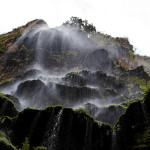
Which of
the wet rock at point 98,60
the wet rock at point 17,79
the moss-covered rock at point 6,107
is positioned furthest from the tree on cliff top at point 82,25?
the moss-covered rock at point 6,107

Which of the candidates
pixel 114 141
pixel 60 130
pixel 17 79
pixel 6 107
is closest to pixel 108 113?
pixel 114 141

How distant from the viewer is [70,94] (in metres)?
28.7

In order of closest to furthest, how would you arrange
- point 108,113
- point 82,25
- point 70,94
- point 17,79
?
point 108,113 < point 70,94 < point 17,79 < point 82,25

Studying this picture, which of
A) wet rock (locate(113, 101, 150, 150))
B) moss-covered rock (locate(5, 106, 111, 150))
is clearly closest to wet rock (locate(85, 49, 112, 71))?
moss-covered rock (locate(5, 106, 111, 150))

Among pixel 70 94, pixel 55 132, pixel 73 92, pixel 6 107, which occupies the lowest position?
pixel 55 132

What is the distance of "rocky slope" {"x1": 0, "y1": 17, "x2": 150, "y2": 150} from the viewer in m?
15.5

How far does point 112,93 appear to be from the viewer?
3177 cm

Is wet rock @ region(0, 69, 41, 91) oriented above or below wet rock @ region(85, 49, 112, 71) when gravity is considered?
below

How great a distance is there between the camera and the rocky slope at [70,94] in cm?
1550

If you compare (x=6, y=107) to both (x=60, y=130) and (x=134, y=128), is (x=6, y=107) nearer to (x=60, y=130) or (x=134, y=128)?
(x=60, y=130)

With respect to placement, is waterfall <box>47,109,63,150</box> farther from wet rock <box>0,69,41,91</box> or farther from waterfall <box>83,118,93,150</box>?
wet rock <box>0,69,41,91</box>

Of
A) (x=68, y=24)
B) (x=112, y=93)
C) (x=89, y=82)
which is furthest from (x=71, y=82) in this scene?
(x=68, y=24)

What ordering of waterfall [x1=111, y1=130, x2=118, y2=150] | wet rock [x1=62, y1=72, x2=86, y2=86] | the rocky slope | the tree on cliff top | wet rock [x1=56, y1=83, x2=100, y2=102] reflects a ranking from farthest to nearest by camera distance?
the tree on cliff top → wet rock [x1=62, y1=72, x2=86, y2=86] → wet rock [x1=56, y1=83, x2=100, y2=102] → the rocky slope → waterfall [x1=111, y1=130, x2=118, y2=150]

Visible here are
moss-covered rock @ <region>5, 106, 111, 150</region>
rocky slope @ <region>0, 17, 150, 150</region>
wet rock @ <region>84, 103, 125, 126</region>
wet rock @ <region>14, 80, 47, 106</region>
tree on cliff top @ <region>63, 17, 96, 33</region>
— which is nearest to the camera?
rocky slope @ <region>0, 17, 150, 150</region>
